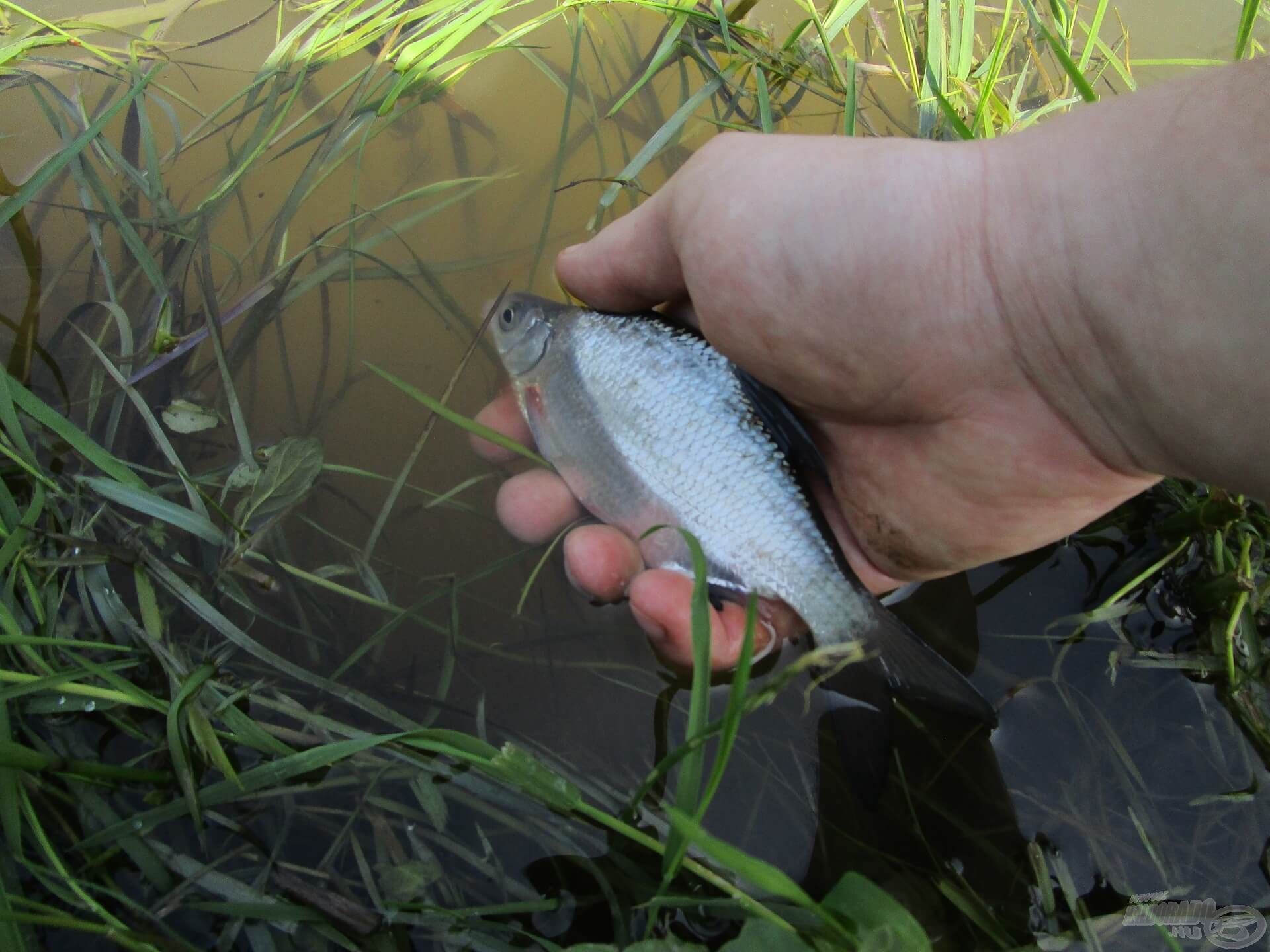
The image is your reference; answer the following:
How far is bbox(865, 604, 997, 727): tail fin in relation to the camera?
1621 mm

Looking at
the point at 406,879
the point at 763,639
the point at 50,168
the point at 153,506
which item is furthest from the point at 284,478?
the point at 763,639

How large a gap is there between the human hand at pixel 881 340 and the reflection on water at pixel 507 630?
252mm

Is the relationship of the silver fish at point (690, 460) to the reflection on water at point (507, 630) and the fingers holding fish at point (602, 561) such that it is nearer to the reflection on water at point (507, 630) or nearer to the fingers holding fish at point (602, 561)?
the fingers holding fish at point (602, 561)

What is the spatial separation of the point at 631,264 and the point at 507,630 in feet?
3.39

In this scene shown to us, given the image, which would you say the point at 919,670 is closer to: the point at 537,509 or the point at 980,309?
the point at 980,309

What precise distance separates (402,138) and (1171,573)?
2720mm

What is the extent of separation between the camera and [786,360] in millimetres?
1760

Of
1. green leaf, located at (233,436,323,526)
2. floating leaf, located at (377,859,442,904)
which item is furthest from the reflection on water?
green leaf, located at (233,436,323,526)

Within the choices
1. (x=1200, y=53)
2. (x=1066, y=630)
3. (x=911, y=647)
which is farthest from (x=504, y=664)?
(x=1200, y=53)

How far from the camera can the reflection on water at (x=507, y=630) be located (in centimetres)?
161

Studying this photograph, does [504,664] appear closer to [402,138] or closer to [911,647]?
[911,647]

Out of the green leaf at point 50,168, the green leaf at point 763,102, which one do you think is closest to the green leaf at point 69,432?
the green leaf at point 50,168

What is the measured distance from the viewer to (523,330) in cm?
212

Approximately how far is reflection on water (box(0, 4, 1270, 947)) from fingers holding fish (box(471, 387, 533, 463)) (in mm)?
57
